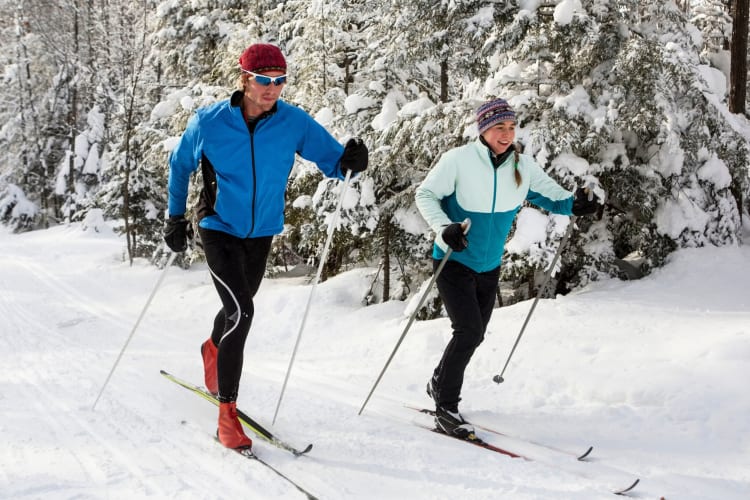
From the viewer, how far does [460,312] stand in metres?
3.90

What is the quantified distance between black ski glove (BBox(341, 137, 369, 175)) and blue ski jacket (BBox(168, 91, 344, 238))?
17 cm

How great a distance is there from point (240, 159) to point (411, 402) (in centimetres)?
239

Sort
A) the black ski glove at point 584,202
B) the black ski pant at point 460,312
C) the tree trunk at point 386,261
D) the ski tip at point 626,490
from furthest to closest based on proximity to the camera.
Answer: the tree trunk at point 386,261, the black ski glove at point 584,202, the black ski pant at point 460,312, the ski tip at point 626,490

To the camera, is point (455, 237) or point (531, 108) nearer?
point (455, 237)

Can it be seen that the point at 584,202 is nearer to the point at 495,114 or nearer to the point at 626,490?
the point at 495,114

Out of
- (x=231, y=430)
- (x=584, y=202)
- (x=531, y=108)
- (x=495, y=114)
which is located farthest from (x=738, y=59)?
(x=231, y=430)

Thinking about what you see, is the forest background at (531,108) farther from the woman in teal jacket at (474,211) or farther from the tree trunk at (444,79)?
the woman in teal jacket at (474,211)

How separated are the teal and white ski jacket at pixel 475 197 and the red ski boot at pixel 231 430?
1681 millimetres

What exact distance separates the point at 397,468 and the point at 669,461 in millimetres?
1696

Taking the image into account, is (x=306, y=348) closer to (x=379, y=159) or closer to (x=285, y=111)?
(x=379, y=159)

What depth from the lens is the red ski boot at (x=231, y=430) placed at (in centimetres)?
342

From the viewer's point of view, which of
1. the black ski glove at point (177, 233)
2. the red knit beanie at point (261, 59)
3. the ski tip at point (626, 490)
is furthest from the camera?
the black ski glove at point (177, 233)

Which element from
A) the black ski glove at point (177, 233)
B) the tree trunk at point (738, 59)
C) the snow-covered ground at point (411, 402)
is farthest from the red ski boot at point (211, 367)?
the tree trunk at point (738, 59)

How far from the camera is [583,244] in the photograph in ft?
24.0
